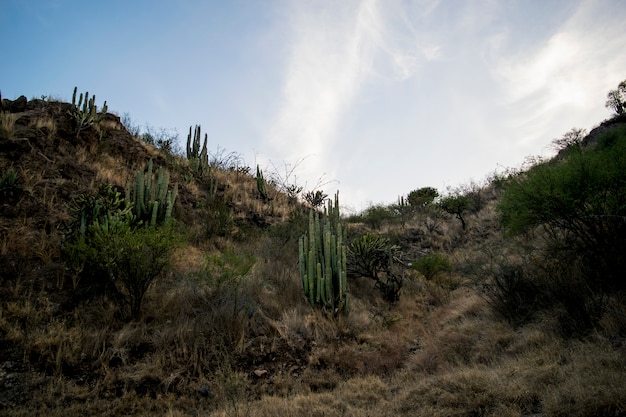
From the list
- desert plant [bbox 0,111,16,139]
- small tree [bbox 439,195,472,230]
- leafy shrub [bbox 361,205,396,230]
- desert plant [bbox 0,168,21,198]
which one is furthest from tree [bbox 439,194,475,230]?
desert plant [bbox 0,111,16,139]

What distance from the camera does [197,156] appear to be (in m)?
15.3

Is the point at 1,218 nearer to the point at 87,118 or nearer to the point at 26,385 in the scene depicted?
the point at 26,385

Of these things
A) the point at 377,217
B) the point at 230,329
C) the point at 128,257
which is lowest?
the point at 230,329

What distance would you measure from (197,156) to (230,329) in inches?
441

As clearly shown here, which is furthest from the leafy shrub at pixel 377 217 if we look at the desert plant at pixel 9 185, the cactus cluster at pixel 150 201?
the desert plant at pixel 9 185

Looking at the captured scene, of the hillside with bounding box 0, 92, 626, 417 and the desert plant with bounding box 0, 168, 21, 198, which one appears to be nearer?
the hillside with bounding box 0, 92, 626, 417

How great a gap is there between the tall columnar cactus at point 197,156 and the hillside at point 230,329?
468cm

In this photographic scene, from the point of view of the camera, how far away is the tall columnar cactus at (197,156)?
14578 mm

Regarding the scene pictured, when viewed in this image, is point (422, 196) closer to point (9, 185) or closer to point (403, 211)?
point (403, 211)

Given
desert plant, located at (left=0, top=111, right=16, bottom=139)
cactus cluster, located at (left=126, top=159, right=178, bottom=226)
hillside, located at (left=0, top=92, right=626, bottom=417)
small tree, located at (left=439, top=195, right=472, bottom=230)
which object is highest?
desert plant, located at (left=0, top=111, right=16, bottom=139)

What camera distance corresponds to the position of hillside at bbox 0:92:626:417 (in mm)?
4117

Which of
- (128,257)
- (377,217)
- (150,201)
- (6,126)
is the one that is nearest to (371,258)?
(150,201)

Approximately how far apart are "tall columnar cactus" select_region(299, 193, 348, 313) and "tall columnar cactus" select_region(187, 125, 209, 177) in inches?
328

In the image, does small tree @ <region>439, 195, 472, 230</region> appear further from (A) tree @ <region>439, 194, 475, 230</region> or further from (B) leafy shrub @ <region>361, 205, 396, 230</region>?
(B) leafy shrub @ <region>361, 205, 396, 230</region>
